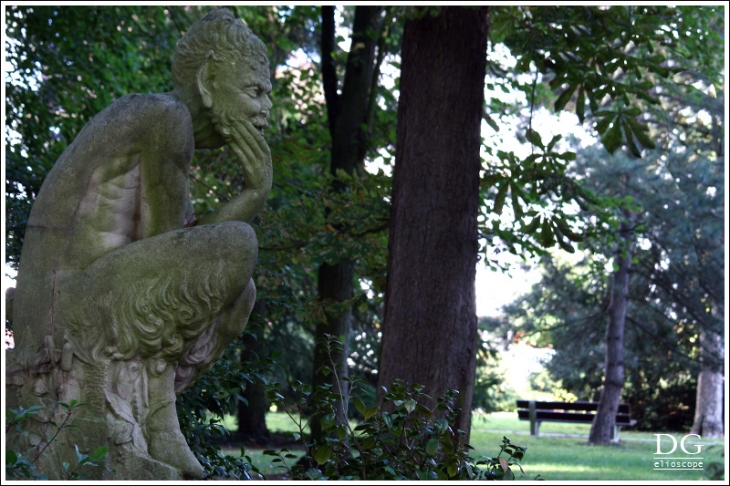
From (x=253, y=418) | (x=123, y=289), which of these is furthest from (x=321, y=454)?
(x=253, y=418)

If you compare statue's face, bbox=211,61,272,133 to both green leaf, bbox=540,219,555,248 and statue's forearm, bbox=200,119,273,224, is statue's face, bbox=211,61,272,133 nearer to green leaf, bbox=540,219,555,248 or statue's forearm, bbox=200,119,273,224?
statue's forearm, bbox=200,119,273,224

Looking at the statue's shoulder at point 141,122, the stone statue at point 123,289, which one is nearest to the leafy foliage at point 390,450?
the stone statue at point 123,289

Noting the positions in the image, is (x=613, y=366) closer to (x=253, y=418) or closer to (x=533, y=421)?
(x=533, y=421)

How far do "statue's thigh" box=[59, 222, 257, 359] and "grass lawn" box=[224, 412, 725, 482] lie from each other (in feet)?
15.7

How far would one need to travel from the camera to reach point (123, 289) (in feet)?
10.7

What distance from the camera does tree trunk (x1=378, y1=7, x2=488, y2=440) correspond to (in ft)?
19.0

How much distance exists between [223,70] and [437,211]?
2679 mm

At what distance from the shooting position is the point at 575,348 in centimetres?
2128

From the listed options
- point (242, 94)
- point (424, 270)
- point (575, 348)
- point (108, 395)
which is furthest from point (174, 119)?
point (575, 348)

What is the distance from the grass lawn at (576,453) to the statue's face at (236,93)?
4.92m

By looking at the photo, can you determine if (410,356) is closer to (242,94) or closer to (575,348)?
(242,94)

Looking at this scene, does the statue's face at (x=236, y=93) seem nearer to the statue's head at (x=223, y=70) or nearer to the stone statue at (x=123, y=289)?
the statue's head at (x=223, y=70)

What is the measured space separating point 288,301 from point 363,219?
2193 millimetres

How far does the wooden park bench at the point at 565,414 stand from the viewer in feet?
58.6
